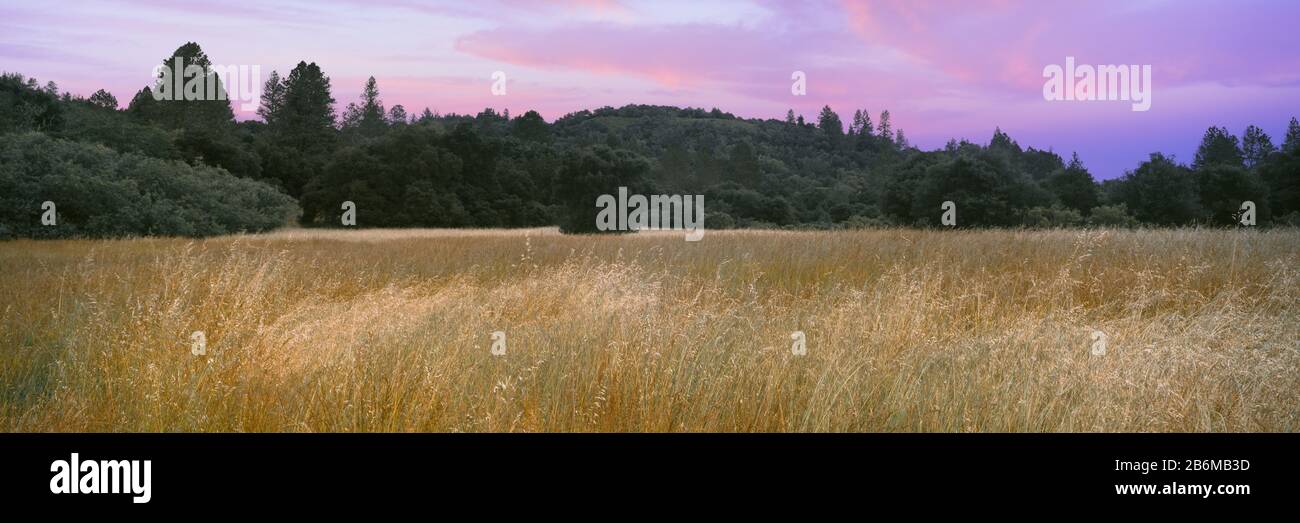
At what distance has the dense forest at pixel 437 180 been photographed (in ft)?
90.3

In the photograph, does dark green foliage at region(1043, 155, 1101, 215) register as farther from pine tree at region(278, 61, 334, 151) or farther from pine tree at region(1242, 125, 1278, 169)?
pine tree at region(278, 61, 334, 151)

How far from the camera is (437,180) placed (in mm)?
52594

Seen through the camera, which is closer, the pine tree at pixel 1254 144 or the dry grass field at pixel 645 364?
the dry grass field at pixel 645 364

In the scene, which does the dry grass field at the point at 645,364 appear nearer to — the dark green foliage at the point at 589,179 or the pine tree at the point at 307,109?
the dark green foliage at the point at 589,179

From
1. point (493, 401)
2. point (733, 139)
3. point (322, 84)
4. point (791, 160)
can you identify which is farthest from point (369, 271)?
point (733, 139)

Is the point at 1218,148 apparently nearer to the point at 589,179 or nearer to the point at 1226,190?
the point at 1226,190

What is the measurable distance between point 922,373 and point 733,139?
352 ft

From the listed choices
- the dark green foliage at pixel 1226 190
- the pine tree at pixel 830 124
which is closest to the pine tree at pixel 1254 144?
the dark green foliage at pixel 1226 190

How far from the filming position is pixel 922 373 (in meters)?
5.01

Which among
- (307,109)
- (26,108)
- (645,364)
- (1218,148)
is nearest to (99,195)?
(26,108)

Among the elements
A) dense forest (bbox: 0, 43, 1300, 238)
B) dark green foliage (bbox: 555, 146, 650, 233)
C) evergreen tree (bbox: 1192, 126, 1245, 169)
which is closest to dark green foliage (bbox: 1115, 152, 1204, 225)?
dense forest (bbox: 0, 43, 1300, 238)

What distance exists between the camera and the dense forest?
90.3 feet

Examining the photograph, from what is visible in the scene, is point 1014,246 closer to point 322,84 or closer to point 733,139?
point 322,84

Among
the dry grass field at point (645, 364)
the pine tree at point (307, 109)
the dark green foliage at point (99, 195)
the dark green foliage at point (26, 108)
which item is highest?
the pine tree at point (307, 109)
